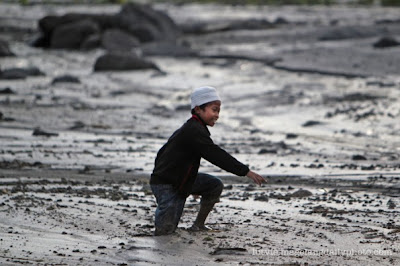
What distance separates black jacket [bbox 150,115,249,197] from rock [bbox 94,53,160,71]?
13505mm

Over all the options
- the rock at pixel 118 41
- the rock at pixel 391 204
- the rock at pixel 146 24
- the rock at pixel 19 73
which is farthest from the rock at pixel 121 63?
the rock at pixel 391 204

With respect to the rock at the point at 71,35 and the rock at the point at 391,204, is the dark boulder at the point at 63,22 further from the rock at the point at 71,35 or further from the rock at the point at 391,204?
the rock at the point at 391,204

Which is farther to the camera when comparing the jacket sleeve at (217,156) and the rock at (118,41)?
the rock at (118,41)

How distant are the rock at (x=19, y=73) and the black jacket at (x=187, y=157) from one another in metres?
12.2

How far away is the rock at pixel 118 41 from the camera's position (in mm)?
26578

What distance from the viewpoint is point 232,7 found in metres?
45.9

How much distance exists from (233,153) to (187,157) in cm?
383

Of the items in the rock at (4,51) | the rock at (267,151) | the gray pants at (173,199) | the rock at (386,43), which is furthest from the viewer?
the rock at (4,51)

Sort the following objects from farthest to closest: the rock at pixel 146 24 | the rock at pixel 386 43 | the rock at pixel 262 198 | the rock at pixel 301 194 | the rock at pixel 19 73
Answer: the rock at pixel 146 24 → the rock at pixel 386 43 → the rock at pixel 19 73 → the rock at pixel 301 194 → the rock at pixel 262 198

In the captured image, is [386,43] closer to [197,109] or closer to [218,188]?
[218,188]

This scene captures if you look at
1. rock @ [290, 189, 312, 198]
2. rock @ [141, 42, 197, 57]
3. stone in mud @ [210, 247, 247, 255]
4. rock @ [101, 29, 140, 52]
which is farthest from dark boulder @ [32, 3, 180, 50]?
stone in mud @ [210, 247, 247, 255]

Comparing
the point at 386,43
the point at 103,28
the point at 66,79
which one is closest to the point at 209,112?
the point at 66,79

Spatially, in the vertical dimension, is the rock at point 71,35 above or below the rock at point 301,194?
below

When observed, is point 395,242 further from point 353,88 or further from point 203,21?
→ point 203,21
